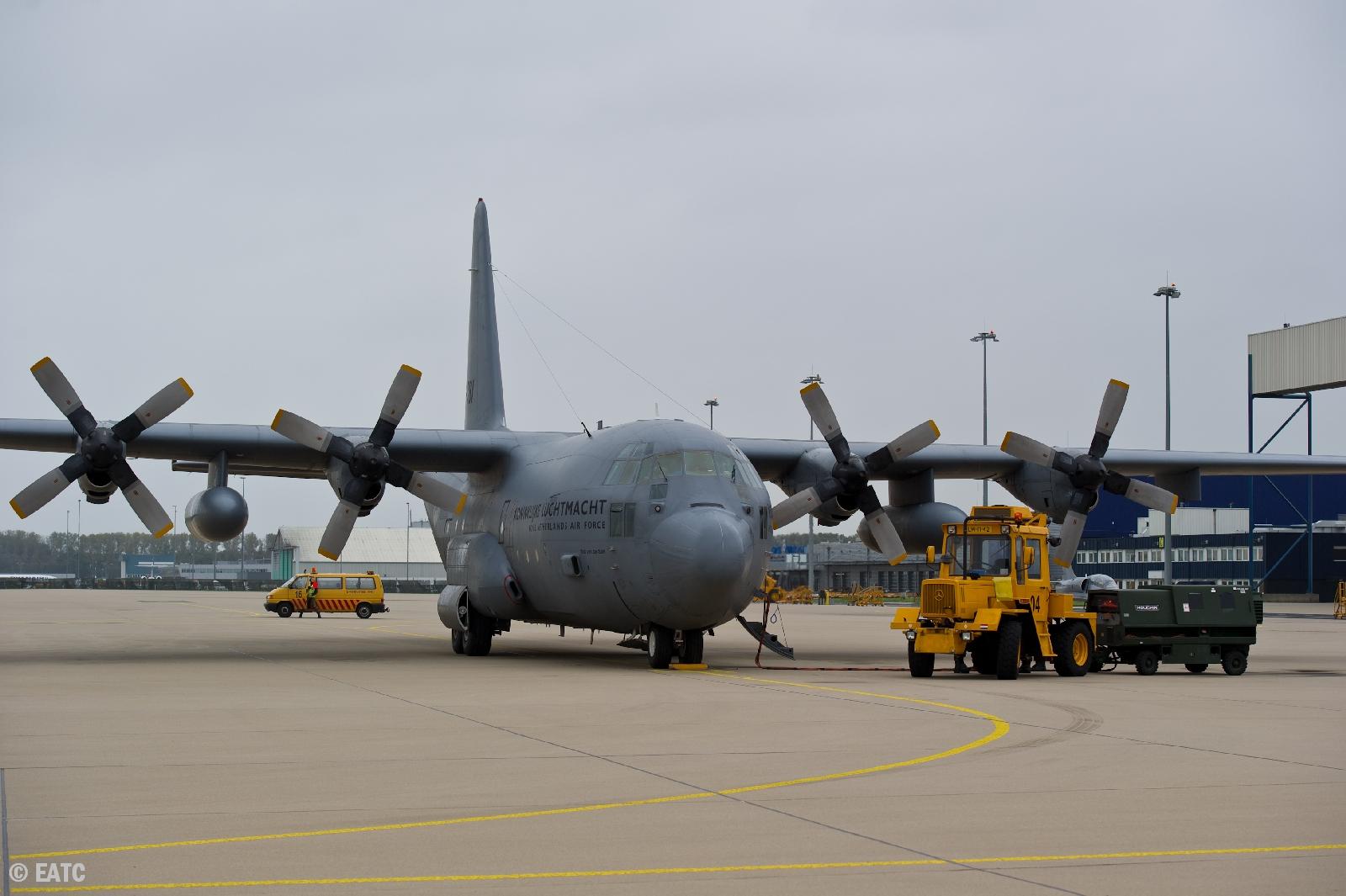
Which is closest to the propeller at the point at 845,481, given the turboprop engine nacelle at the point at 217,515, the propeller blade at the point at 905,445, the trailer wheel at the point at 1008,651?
the propeller blade at the point at 905,445

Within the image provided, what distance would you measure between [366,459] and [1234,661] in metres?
15.0

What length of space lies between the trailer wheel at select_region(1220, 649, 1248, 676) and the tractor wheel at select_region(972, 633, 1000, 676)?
3.99 metres

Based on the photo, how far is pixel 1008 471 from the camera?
101ft

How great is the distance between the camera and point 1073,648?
71.4 ft

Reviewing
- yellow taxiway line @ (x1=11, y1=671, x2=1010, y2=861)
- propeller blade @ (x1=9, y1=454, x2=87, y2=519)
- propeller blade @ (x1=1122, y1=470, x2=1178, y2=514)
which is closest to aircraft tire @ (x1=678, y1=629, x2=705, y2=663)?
propeller blade @ (x1=1122, y1=470, x2=1178, y2=514)

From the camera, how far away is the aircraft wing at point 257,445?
25516mm

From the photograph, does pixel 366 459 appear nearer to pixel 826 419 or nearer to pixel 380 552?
pixel 826 419


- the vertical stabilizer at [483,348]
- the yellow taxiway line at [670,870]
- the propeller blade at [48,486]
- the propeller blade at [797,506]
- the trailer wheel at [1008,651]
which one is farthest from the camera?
the vertical stabilizer at [483,348]

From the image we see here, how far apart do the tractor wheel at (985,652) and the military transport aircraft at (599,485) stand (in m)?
3.55

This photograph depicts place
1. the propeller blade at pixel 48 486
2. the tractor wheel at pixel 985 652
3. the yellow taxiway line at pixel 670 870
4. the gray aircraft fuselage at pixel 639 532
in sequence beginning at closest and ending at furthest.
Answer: the yellow taxiway line at pixel 670 870
the gray aircraft fuselage at pixel 639 532
the tractor wheel at pixel 985 652
the propeller blade at pixel 48 486

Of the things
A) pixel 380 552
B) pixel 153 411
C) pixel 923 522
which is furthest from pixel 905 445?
pixel 380 552

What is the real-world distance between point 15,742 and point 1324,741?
11.7 meters

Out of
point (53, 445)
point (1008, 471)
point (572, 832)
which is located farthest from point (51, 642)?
point (572, 832)

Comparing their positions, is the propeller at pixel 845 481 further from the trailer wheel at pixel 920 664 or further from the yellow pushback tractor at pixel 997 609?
the trailer wheel at pixel 920 664
